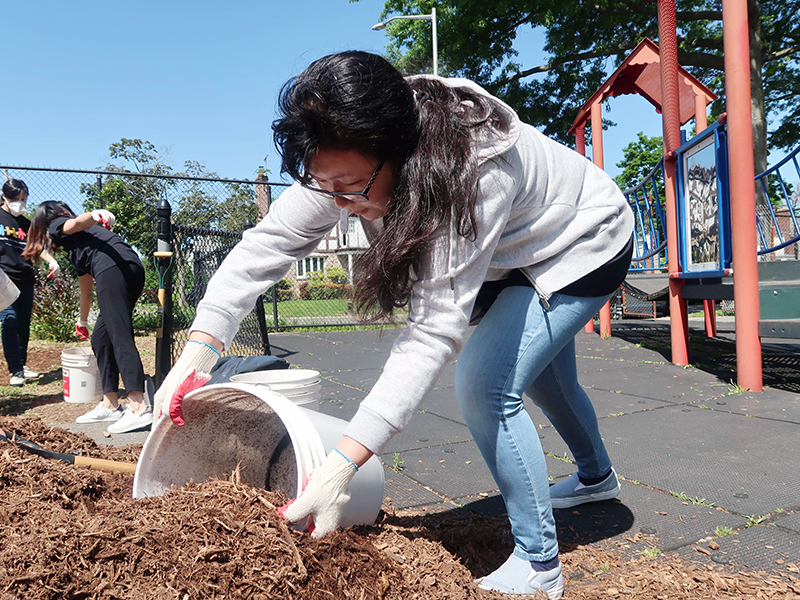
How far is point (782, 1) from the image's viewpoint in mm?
13250

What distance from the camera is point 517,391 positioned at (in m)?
1.64

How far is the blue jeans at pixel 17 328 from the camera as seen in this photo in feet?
17.3

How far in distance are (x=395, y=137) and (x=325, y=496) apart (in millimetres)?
855

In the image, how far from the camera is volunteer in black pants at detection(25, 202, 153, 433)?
384 centimetres

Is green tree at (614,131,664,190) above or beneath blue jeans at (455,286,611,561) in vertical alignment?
above

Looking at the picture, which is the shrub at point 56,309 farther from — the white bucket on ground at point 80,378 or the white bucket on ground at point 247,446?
the white bucket on ground at point 247,446

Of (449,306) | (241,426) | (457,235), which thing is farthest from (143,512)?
(457,235)

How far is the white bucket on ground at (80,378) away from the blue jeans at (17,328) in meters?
1.10

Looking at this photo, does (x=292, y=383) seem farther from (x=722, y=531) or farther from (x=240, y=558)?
(x=722, y=531)

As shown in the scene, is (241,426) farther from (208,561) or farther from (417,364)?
(417,364)

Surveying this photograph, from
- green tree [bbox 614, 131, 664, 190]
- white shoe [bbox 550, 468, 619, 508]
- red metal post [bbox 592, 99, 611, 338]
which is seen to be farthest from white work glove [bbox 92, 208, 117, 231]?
green tree [bbox 614, 131, 664, 190]

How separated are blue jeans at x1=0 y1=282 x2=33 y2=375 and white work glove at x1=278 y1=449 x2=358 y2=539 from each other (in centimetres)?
495

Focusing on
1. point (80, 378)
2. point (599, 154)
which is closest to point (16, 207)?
point (80, 378)

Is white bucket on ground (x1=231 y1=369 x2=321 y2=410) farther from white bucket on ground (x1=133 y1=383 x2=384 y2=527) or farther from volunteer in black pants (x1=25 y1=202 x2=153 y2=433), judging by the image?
volunteer in black pants (x1=25 y1=202 x2=153 y2=433)
